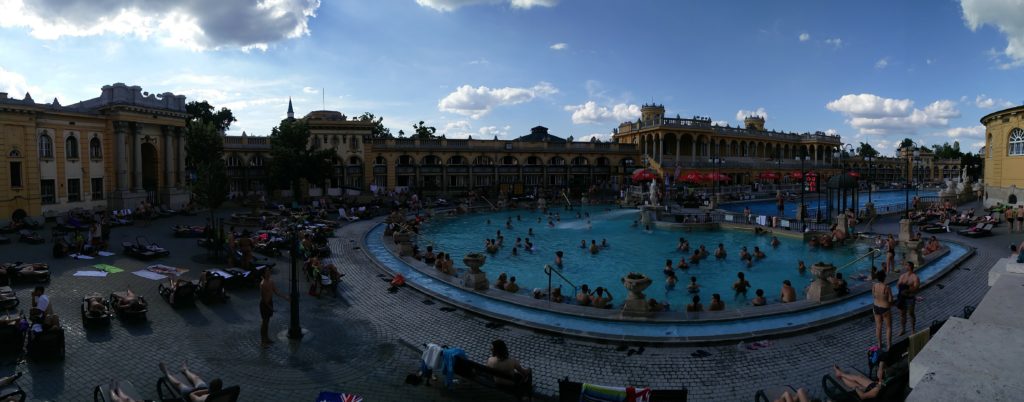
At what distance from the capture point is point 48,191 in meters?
30.8

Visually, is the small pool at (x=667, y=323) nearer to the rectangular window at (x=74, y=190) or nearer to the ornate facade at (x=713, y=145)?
the rectangular window at (x=74, y=190)

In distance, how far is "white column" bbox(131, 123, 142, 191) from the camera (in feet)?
118

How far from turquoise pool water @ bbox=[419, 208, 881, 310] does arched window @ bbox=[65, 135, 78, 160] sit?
72.0 ft

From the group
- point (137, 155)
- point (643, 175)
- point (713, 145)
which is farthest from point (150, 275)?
point (713, 145)

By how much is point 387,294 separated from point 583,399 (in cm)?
903

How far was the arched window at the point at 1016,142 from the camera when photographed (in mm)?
34188

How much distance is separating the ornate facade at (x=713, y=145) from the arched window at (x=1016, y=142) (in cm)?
2403

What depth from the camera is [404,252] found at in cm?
2172

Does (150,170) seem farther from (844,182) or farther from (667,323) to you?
(844,182)

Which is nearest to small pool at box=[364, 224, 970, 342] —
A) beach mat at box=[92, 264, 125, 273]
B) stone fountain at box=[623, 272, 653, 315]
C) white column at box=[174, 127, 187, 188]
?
stone fountain at box=[623, 272, 653, 315]

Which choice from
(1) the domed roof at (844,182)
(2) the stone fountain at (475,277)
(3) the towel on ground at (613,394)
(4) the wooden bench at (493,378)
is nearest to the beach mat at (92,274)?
(2) the stone fountain at (475,277)

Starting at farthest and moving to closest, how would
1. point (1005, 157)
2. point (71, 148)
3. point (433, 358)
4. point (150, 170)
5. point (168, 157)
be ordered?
point (150, 170) → point (168, 157) → point (1005, 157) → point (71, 148) → point (433, 358)

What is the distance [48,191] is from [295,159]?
49.6 feet

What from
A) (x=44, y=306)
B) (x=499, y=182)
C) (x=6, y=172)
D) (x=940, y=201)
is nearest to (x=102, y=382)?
(x=44, y=306)
